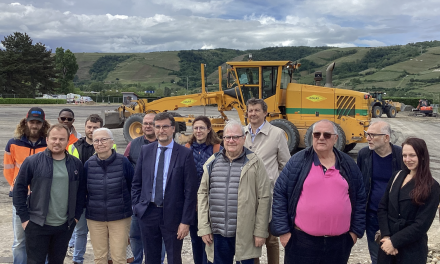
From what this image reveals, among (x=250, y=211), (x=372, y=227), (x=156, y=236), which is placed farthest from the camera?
(x=156, y=236)

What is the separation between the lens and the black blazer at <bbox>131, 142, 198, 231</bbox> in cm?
336

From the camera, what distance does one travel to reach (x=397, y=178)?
2926 millimetres

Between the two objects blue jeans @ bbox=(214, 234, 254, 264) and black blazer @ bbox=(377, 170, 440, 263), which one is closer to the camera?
black blazer @ bbox=(377, 170, 440, 263)

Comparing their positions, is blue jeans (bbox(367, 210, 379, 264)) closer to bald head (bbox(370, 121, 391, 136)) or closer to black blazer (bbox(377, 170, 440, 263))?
black blazer (bbox(377, 170, 440, 263))

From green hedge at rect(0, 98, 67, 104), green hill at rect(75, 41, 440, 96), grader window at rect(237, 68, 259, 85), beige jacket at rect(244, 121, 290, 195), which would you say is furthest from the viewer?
green hill at rect(75, 41, 440, 96)

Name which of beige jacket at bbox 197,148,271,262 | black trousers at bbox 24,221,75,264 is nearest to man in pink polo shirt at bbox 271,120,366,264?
beige jacket at bbox 197,148,271,262

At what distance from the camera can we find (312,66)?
103 meters

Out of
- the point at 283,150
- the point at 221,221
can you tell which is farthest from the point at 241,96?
the point at 221,221

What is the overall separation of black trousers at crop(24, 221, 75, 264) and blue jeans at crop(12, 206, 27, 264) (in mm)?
391

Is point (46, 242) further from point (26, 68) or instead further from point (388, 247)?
point (26, 68)

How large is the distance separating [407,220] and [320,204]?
26.7 inches

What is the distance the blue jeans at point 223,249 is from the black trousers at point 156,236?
43cm

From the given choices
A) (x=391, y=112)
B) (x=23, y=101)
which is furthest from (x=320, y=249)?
(x=23, y=101)

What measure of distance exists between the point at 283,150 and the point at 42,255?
2.45 meters
